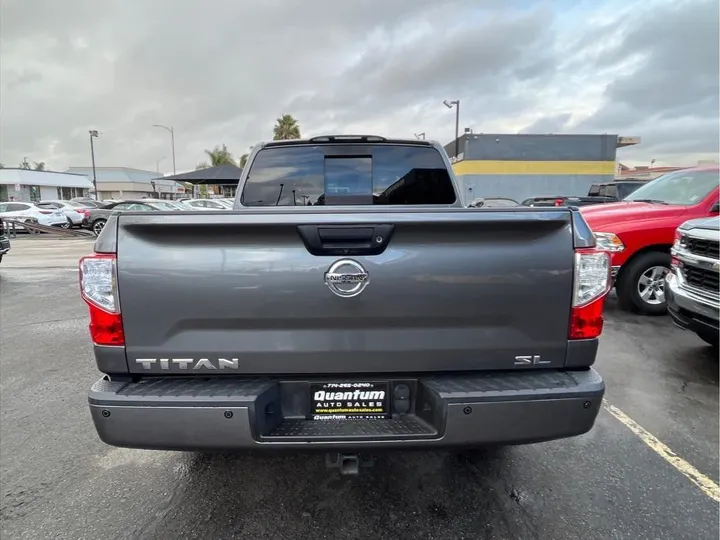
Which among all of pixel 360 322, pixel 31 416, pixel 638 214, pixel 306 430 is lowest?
pixel 31 416

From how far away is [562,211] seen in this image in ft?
6.44

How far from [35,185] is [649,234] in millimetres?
63055

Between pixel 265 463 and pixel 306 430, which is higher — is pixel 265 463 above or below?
below

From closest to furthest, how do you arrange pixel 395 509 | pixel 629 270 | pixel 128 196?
1. pixel 395 509
2. pixel 629 270
3. pixel 128 196

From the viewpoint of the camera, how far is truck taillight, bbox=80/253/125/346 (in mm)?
1862

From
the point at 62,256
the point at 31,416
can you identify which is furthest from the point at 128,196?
the point at 31,416

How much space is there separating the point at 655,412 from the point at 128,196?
8461cm

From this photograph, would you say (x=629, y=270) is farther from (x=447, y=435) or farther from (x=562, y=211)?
(x=447, y=435)

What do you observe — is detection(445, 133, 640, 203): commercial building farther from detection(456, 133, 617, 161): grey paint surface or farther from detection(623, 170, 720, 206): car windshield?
detection(623, 170, 720, 206): car windshield

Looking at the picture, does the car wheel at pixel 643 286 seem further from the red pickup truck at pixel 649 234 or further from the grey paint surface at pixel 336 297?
the grey paint surface at pixel 336 297

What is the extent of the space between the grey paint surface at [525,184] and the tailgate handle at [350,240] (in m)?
28.2

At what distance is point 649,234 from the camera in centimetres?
582

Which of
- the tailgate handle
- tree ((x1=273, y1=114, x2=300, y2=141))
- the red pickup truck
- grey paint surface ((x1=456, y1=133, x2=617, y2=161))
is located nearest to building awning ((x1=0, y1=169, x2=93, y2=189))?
tree ((x1=273, y1=114, x2=300, y2=141))

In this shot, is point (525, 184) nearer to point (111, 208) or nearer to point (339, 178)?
point (111, 208)
